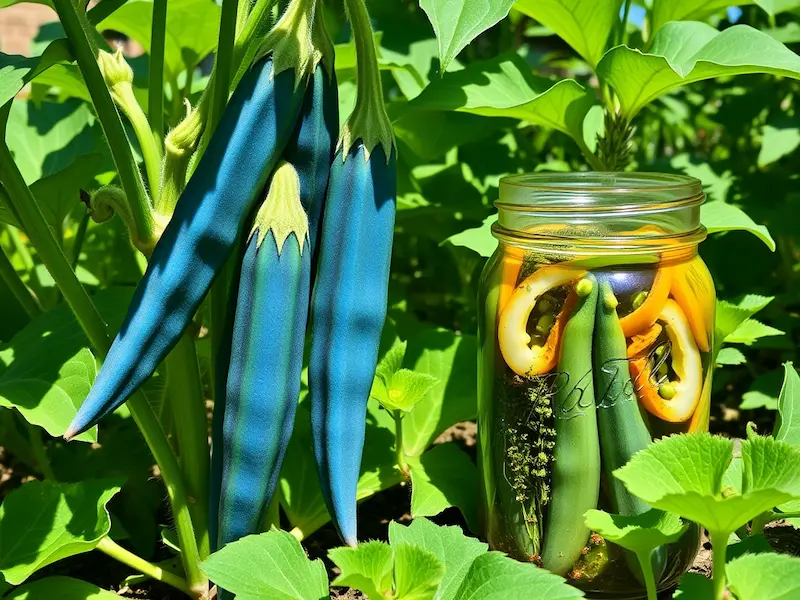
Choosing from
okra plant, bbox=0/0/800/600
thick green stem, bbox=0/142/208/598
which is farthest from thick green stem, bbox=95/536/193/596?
thick green stem, bbox=0/142/208/598

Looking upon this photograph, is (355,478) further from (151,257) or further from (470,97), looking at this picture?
(470,97)

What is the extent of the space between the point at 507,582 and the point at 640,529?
0.11m

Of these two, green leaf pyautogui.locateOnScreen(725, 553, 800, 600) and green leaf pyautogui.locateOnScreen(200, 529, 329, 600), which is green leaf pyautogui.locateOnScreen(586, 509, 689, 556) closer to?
green leaf pyautogui.locateOnScreen(725, 553, 800, 600)

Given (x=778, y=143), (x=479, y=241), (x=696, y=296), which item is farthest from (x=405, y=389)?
(x=778, y=143)

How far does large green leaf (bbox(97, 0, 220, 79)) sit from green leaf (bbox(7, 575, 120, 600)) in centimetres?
76

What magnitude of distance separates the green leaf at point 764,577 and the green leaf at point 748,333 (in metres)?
0.45

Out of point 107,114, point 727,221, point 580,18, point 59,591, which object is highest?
point 580,18

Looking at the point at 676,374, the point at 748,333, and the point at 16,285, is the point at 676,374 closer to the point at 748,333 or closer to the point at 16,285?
the point at 748,333

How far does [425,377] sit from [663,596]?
337 millimetres

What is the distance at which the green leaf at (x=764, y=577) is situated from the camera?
601 millimetres

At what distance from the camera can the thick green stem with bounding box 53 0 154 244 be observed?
70 cm

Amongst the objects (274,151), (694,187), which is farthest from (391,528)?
(694,187)

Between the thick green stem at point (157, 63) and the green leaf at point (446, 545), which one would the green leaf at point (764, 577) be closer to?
the green leaf at point (446, 545)

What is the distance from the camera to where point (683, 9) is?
1207 mm
